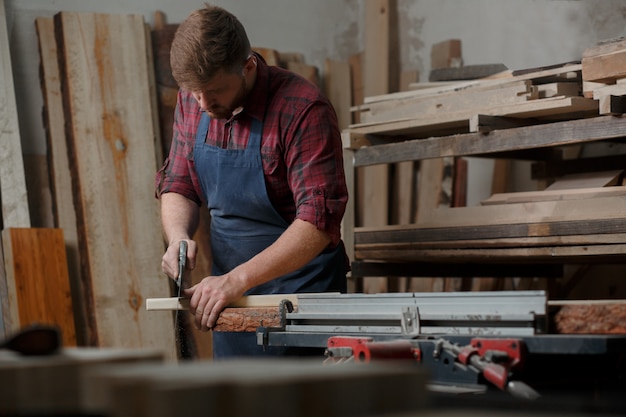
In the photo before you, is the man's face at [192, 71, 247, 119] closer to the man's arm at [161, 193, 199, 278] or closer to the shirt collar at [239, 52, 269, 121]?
the shirt collar at [239, 52, 269, 121]

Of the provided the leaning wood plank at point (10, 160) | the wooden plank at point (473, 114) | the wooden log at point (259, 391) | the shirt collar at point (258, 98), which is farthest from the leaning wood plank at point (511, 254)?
the wooden log at point (259, 391)

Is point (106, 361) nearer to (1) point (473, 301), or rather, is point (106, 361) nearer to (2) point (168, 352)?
(1) point (473, 301)

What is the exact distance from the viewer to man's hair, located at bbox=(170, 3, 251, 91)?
3494 millimetres

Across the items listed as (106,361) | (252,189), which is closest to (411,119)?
(252,189)

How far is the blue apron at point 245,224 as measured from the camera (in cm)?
374

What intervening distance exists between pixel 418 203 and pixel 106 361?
5.17 m

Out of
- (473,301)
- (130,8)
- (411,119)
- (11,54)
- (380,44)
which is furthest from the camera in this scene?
(380,44)

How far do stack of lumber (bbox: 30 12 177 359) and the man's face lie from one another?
6.41 feet

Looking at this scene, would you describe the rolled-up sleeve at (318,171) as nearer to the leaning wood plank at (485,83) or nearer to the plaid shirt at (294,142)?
the plaid shirt at (294,142)

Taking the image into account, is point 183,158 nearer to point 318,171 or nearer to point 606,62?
point 318,171

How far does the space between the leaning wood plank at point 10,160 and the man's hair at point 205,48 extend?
202 centimetres

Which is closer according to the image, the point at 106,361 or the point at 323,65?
the point at 106,361

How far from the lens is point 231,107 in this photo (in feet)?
12.2

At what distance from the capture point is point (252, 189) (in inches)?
149
